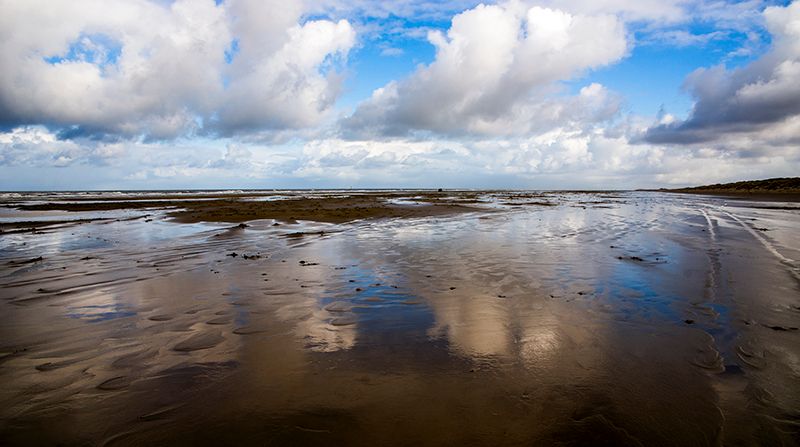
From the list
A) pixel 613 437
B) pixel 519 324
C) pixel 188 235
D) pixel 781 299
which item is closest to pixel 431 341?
pixel 519 324

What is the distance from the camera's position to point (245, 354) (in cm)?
530

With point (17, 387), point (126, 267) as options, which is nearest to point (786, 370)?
point (17, 387)

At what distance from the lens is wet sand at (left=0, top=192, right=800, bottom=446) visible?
12.0ft

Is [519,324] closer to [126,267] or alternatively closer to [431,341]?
[431,341]

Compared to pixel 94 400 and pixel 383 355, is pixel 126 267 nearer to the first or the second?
pixel 94 400

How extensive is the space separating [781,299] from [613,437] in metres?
7.19

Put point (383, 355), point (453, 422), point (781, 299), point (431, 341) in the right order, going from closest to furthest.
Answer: point (453, 422)
point (383, 355)
point (431, 341)
point (781, 299)

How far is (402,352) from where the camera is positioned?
533 centimetres

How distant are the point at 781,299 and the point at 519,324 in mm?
5933

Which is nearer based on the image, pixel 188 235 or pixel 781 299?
pixel 781 299

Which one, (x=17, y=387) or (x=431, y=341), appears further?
(x=431, y=341)

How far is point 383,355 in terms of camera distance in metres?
5.23

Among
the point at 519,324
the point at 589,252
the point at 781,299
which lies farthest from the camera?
the point at 589,252

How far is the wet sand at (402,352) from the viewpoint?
3.66m
